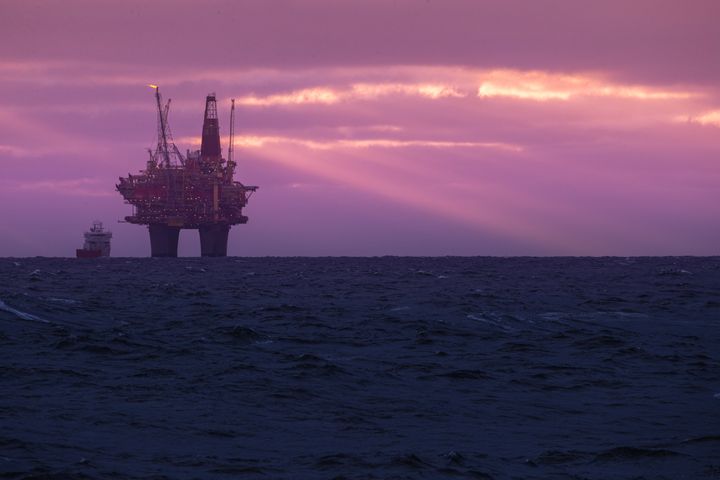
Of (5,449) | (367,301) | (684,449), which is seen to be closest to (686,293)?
(367,301)

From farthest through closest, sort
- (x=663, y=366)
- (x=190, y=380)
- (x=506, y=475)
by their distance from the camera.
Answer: (x=663, y=366) < (x=190, y=380) < (x=506, y=475)

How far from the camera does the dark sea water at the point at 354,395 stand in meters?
Result: 18.0

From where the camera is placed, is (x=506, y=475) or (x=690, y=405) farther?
(x=690, y=405)

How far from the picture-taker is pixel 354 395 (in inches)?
980

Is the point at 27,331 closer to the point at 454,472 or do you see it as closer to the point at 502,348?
the point at 502,348

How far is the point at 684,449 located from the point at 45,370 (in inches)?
658

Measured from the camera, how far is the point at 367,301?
57031 mm

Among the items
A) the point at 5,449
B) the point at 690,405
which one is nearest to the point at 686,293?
the point at 690,405

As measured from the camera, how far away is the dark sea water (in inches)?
709

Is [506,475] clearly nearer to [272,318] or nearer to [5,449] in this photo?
[5,449]

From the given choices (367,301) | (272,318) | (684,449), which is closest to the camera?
(684,449)

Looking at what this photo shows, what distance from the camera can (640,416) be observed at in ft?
74.5

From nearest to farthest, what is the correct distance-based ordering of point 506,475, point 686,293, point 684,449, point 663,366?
point 506,475, point 684,449, point 663,366, point 686,293

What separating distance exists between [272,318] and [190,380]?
18.5 metres
